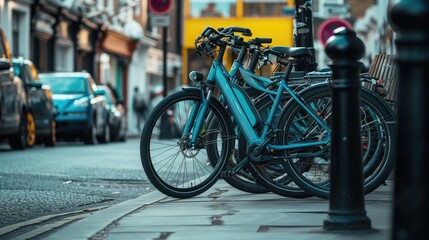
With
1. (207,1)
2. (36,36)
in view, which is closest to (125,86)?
(36,36)

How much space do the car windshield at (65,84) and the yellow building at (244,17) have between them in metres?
6.21

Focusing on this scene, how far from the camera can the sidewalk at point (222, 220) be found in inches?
221

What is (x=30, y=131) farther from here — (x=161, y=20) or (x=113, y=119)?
(x=113, y=119)

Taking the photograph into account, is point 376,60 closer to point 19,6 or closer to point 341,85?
point 341,85

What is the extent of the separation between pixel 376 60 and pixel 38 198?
375 cm

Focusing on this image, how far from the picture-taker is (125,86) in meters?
50.8

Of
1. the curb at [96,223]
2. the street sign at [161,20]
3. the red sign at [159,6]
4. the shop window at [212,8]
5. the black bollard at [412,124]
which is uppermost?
the shop window at [212,8]

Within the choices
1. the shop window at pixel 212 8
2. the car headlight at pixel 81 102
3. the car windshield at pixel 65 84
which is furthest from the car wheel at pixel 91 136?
the shop window at pixel 212 8

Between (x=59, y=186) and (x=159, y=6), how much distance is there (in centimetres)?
1654

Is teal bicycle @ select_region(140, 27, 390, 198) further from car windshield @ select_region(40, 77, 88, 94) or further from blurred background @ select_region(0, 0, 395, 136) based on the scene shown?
car windshield @ select_region(40, 77, 88, 94)

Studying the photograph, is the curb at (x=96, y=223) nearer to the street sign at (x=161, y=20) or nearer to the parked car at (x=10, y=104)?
the parked car at (x=10, y=104)

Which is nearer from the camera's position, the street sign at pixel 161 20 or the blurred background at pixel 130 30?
the street sign at pixel 161 20

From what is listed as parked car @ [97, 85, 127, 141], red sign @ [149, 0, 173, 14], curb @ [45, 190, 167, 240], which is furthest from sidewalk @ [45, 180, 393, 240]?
parked car @ [97, 85, 127, 141]

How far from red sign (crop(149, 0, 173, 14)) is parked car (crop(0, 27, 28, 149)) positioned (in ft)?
23.8
